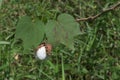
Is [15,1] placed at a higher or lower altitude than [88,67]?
higher

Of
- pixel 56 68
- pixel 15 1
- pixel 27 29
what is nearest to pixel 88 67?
pixel 56 68

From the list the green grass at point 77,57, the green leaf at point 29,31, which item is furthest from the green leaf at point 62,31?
the green grass at point 77,57

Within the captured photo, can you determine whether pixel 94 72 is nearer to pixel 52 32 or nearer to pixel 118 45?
pixel 118 45

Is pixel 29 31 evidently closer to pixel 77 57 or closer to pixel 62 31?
pixel 62 31

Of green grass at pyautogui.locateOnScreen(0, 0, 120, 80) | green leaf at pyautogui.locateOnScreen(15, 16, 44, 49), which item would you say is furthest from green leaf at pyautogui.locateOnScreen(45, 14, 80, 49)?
green grass at pyautogui.locateOnScreen(0, 0, 120, 80)

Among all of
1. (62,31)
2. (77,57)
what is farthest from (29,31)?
(77,57)

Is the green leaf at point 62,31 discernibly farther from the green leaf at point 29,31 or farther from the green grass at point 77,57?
the green grass at point 77,57

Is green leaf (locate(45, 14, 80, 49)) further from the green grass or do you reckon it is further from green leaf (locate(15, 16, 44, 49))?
the green grass
